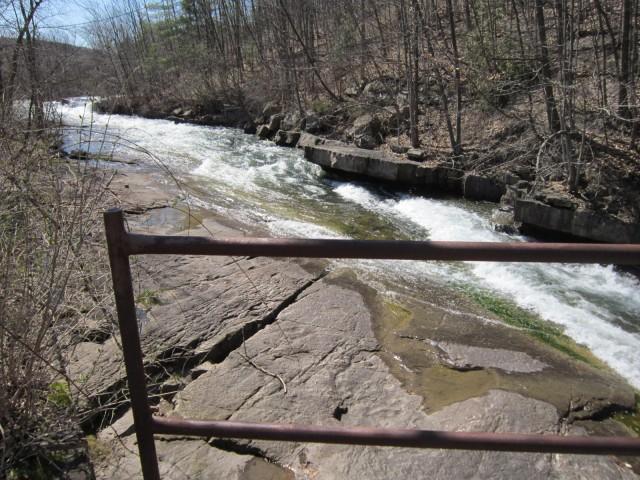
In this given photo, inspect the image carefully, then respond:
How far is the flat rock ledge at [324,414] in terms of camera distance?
2274mm

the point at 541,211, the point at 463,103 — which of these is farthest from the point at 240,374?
the point at 463,103

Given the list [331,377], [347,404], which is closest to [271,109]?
[331,377]

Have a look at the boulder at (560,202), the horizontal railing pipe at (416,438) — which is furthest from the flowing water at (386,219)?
the horizontal railing pipe at (416,438)

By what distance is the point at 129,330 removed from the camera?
1.36 meters

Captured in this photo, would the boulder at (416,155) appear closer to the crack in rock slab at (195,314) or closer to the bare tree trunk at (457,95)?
the bare tree trunk at (457,95)

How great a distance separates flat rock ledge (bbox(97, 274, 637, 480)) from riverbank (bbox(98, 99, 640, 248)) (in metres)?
1.97

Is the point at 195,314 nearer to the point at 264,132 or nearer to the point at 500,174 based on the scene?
the point at 500,174

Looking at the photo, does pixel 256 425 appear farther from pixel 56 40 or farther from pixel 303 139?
pixel 303 139

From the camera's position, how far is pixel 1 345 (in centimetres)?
185

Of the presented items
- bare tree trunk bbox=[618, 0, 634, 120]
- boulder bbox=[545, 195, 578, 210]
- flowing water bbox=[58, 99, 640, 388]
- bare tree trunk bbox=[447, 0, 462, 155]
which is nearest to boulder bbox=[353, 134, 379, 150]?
flowing water bbox=[58, 99, 640, 388]

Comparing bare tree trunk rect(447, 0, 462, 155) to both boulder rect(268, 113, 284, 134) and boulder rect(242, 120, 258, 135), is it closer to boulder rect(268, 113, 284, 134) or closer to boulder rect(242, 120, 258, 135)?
boulder rect(268, 113, 284, 134)

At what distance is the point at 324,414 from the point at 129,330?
1639mm

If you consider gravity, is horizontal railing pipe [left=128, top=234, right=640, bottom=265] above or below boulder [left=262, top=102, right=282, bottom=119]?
below

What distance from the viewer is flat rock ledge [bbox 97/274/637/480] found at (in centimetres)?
227
